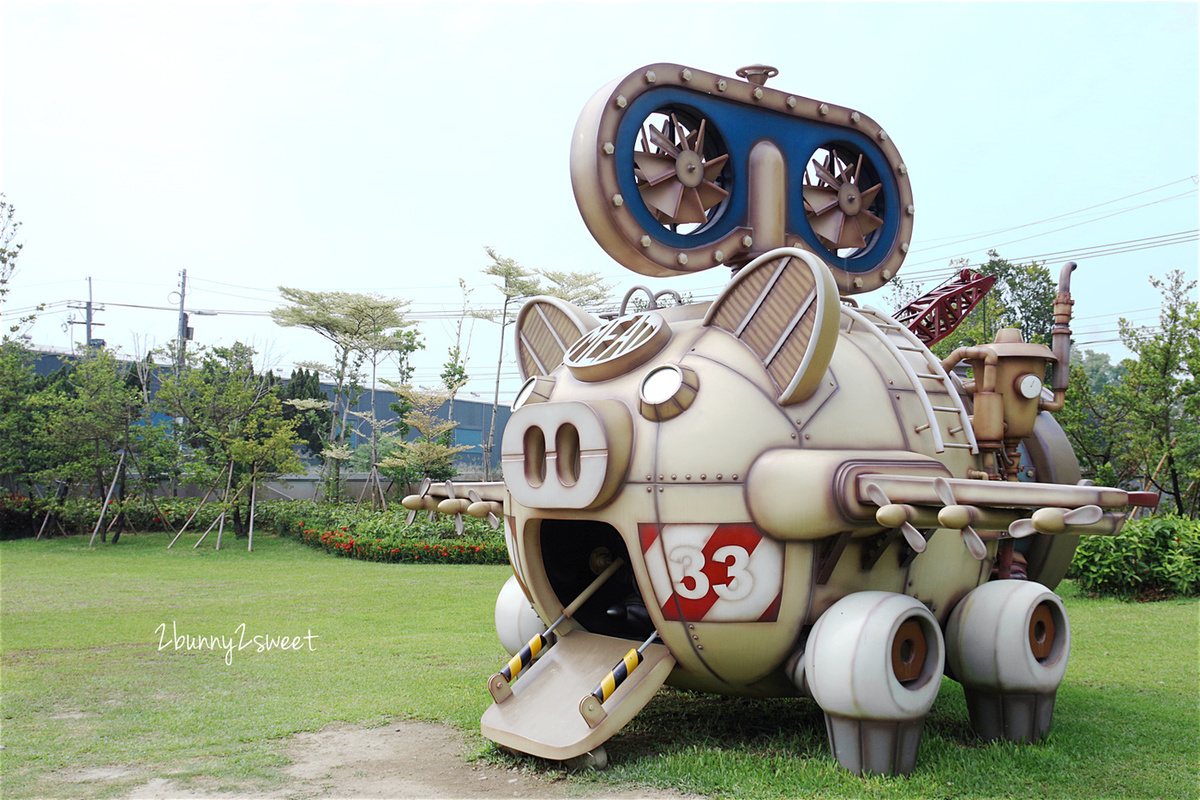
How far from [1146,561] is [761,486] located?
9.80 m

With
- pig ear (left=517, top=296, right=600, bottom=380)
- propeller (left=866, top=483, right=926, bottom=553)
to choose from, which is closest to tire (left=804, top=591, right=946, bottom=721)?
propeller (left=866, top=483, right=926, bottom=553)

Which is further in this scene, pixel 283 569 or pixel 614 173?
pixel 283 569

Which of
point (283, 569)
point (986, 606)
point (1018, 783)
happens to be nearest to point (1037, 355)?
point (986, 606)

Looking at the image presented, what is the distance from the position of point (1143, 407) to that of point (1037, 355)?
11839 mm

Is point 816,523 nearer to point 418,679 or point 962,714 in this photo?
point 962,714

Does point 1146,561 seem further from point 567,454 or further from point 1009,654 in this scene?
point 567,454

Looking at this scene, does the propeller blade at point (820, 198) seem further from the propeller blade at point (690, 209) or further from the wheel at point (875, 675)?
the wheel at point (875, 675)

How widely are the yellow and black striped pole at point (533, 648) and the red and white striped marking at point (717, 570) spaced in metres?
1.01

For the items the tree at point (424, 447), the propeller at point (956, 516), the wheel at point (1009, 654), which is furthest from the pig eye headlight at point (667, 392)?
the tree at point (424, 447)

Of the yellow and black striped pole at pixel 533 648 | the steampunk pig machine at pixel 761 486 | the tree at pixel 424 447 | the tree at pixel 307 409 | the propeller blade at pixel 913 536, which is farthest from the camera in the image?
the tree at pixel 307 409

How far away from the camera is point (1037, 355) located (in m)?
6.20

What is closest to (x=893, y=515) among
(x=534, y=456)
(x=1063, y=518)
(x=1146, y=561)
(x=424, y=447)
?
(x=1063, y=518)

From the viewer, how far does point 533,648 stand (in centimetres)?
625

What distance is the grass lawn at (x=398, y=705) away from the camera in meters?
5.46
